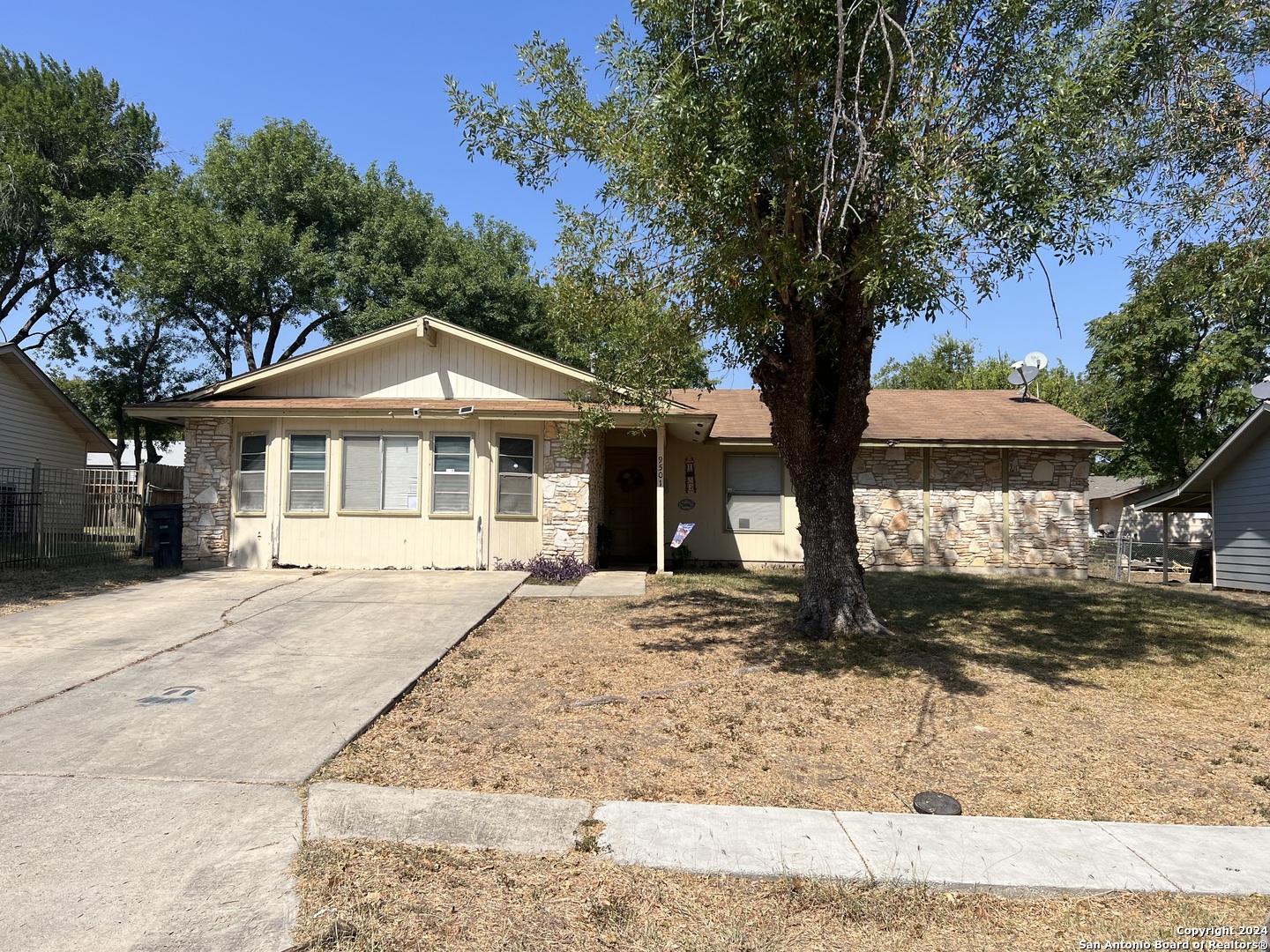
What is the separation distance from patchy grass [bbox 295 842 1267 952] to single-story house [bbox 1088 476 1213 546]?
2130cm

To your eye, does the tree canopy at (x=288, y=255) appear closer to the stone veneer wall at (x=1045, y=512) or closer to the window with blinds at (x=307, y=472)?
the window with blinds at (x=307, y=472)

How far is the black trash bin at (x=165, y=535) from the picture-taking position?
13562 millimetres

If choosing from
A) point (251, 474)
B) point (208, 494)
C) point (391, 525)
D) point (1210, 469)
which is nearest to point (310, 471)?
point (251, 474)

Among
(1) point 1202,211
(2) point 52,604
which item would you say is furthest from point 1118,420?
(2) point 52,604

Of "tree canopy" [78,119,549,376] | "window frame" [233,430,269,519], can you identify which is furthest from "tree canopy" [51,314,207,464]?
"window frame" [233,430,269,519]

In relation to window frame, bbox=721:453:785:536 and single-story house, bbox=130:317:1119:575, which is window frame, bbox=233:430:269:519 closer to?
single-story house, bbox=130:317:1119:575

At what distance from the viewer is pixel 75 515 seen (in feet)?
48.2

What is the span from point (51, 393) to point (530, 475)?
12884 mm

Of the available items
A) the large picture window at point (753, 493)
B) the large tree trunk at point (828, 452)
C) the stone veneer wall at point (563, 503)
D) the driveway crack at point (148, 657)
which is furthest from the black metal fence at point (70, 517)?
the large tree trunk at point (828, 452)

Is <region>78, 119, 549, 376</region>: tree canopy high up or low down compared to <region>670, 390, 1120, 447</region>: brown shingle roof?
up

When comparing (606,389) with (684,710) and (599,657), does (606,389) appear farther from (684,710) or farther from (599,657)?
(684,710)

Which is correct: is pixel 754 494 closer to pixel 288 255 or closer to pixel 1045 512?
pixel 1045 512

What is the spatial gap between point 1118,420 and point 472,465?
26.0 meters

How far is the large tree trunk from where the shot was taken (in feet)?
28.1
